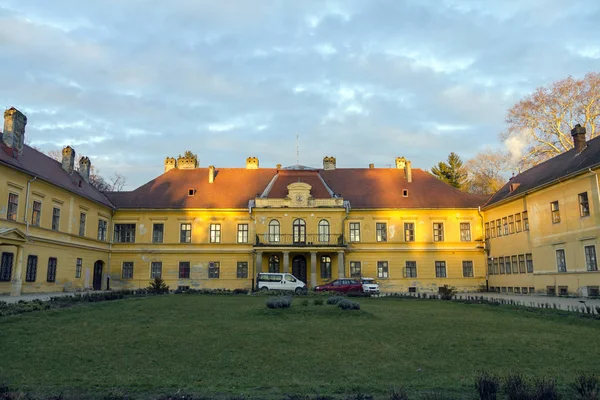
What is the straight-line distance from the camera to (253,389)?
781 centimetres

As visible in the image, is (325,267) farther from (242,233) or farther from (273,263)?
(242,233)

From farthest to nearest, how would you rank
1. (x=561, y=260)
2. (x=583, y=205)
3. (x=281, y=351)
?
(x=561, y=260) → (x=583, y=205) → (x=281, y=351)

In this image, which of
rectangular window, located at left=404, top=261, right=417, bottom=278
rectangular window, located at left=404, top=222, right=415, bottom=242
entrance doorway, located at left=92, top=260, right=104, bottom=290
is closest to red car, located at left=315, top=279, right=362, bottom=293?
rectangular window, located at left=404, top=261, right=417, bottom=278

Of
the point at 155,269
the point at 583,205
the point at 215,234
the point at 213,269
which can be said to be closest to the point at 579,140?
the point at 583,205

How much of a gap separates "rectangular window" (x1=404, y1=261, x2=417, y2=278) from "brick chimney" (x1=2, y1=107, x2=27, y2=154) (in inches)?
1157

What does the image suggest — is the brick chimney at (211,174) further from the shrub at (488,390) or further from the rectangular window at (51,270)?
the shrub at (488,390)

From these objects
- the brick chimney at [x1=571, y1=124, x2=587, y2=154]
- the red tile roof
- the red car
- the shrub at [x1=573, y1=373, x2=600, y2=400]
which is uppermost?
the brick chimney at [x1=571, y1=124, x2=587, y2=154]

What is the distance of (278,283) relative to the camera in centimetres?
3116

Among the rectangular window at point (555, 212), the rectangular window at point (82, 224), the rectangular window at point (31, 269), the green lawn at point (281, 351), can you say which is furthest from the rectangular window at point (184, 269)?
the rectangular window at point (555, 212)

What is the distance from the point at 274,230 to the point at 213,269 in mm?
6051

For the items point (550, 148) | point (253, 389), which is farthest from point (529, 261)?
point (253, 389)

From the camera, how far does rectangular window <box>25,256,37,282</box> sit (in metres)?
26.8

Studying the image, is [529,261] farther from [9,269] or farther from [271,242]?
[9,269]

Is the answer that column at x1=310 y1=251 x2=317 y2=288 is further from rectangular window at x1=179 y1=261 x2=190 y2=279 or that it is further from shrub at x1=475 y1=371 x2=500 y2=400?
shrub at x1=475 y1=371 x2=500 y2=400
